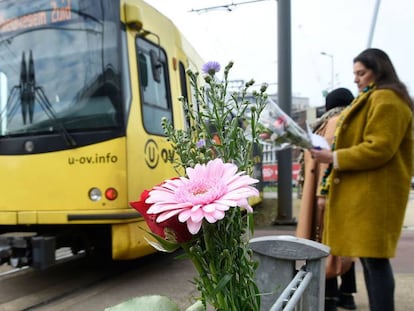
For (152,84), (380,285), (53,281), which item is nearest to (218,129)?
(380,285)

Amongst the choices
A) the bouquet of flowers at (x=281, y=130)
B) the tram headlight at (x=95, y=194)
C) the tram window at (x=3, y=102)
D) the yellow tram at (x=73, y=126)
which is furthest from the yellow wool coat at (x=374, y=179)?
the tram window at (x=3, y=102)

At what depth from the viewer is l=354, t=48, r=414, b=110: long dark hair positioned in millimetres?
2643

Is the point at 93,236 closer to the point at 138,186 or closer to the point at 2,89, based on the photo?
the point at 138,186

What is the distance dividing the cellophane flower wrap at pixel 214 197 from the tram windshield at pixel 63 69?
10.7 feet

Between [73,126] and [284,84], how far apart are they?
17.1 feet

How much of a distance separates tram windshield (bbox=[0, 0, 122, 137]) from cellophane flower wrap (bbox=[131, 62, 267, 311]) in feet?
10.7

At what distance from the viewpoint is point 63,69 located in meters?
4.41

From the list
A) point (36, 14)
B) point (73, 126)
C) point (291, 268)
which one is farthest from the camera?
point (36, 14)

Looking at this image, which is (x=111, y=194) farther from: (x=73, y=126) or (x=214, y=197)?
(x=214, y=197)

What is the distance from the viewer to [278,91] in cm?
868

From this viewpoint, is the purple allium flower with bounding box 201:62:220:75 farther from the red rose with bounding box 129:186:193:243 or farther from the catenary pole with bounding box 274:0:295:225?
the catenary pole with bounding box 274:0:295:225

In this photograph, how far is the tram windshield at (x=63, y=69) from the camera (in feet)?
14.3

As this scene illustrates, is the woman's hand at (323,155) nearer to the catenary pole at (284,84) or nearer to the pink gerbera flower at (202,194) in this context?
the pink gerbera flower at (202,194)

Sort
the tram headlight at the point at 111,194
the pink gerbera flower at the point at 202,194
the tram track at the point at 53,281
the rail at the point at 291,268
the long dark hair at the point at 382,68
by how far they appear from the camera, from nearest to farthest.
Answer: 1. the pink gerbera flower at the point at 202,194
2. the rail at the point at 291,268
3. the long dark hair at the point at 382,68
4. the tram headlight at the point at 111,194
5. the tram track at the point at 53,281
